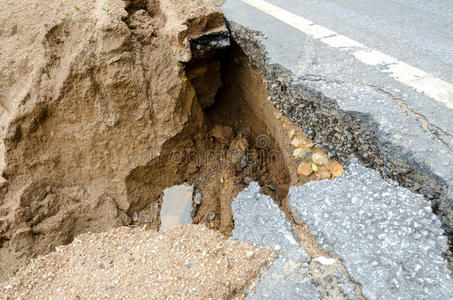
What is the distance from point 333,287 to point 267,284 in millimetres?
351

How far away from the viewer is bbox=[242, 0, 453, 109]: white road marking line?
2.24m

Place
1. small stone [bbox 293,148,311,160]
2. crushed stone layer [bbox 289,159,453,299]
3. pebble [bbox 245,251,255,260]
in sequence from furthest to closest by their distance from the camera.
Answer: small stone [bbox 293,148,311,160] → pebble [bbox 245,251,255,260] → crushed stone layer [bbox 289,159,453,299]

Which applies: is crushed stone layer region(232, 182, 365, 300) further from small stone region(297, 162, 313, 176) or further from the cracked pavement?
the cracked pavement

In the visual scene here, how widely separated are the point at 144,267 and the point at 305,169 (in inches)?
56.3

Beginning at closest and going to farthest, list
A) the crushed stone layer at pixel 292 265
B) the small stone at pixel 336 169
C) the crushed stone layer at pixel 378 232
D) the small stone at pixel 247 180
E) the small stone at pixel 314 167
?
the crushed stone layer at pixel 378 232 < the crushed stone layer at pixel 292 265 < the small stone at pixel 336 169 < the small stone at pixel 314 167 < the small stone at pixel 247 180

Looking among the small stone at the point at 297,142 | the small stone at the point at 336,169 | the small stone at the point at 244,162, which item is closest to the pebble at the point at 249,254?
the small stone at the point at 336,169

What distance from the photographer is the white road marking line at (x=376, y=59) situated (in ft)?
7.36

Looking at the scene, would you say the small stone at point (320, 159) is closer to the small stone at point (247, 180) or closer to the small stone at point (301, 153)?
the small stone at point (301, 153)

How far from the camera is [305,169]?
2520 mm

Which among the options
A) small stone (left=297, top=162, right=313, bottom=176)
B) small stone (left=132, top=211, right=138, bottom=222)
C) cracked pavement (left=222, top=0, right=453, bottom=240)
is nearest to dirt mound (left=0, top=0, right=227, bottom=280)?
small stone (left=132, top=211, right=138, bottom=222)

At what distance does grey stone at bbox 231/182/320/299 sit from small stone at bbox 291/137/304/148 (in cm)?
53

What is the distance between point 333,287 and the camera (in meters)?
1.60

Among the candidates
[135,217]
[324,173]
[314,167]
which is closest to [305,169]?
[314,167]

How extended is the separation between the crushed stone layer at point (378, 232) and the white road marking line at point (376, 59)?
0.83m
